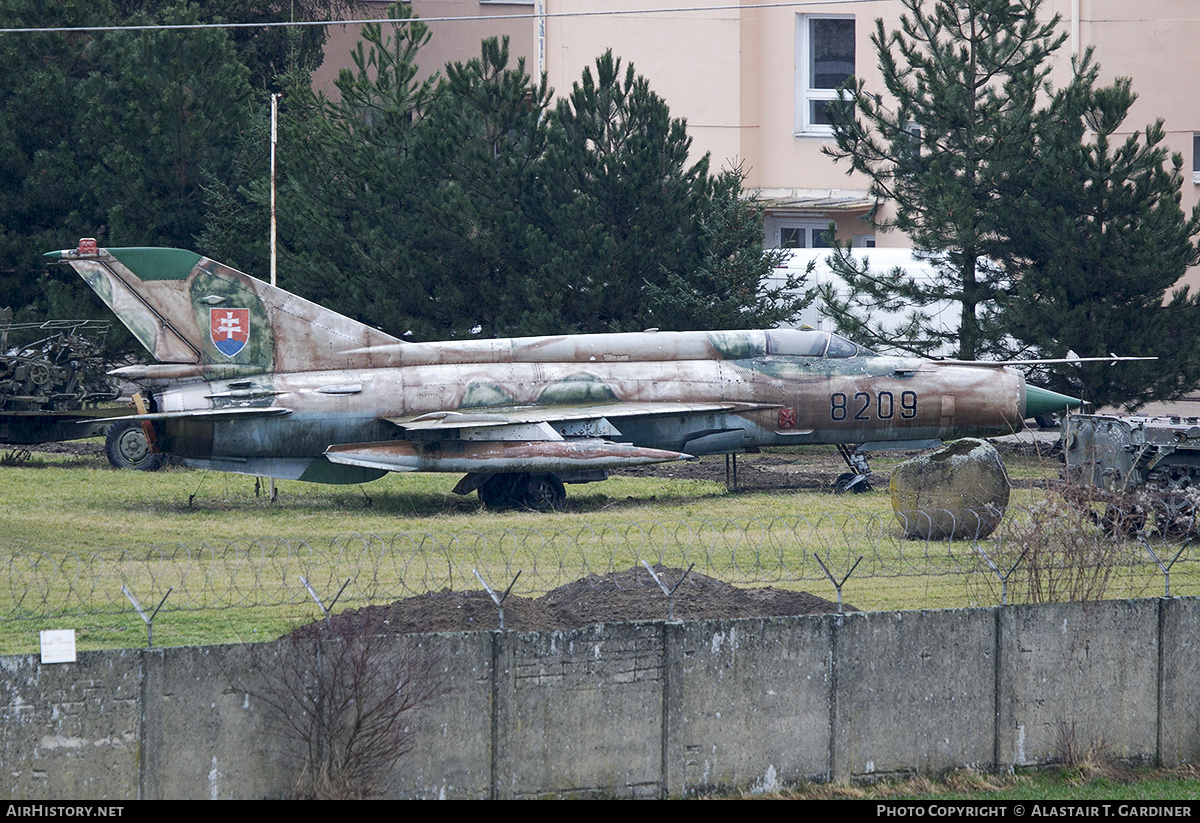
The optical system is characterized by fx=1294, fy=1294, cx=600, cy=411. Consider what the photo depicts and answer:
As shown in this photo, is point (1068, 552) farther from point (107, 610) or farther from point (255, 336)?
point (255, 336)

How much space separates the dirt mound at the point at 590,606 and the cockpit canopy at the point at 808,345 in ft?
29.8

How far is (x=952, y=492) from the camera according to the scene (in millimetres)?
15688

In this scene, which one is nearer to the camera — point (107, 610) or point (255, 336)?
point (107, 610)

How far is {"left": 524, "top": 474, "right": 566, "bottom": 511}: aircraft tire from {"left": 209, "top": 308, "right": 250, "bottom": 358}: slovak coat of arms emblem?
457 centimetres

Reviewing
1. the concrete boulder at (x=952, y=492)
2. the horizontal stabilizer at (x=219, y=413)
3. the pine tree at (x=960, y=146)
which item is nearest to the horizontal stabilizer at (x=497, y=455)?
the horizontal stabilizer at (x=219, y=413)

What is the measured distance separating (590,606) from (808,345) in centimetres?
1038

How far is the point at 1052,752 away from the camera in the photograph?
9.75 metres

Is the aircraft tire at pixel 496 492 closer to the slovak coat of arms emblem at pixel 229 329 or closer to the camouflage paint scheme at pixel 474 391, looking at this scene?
the camouflage paint scheme at pixel 474 391

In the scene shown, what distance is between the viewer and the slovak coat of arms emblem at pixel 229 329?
1833 cm

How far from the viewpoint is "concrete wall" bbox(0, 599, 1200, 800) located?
797cm

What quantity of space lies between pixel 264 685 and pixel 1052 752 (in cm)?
581

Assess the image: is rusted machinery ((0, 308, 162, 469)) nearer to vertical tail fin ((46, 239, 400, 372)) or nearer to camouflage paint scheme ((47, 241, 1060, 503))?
vertical tail fin ((46, 239, 400, 372))

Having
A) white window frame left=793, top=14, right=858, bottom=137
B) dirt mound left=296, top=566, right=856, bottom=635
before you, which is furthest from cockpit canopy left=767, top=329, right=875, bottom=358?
white window frame left=793, top=14, right=858, bottom=137
